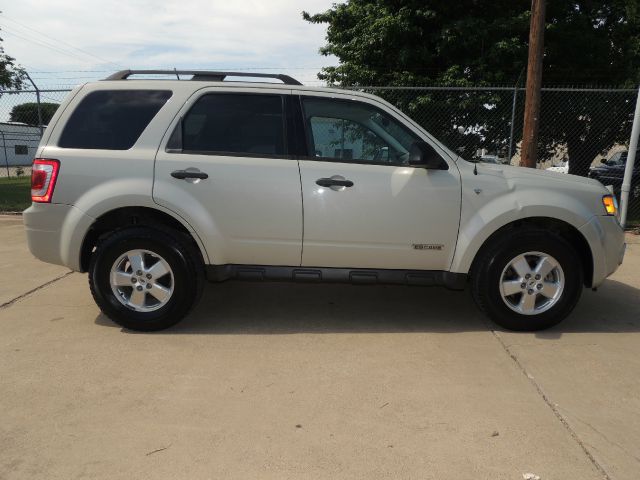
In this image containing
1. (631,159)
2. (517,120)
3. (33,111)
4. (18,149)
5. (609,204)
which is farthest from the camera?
(18,149)

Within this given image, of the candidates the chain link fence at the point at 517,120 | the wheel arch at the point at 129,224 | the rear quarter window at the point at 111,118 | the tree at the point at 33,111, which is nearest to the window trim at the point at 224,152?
the rear quarter window at the point at 111,118

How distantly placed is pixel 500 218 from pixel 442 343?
110 cm

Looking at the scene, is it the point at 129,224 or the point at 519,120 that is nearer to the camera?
the point at 129,224

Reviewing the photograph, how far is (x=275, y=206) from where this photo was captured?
13.3ft

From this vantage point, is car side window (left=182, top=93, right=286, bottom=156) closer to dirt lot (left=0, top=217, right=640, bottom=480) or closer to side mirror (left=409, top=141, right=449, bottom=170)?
side mirror (left=409, top=141, right=449, bottom=170)

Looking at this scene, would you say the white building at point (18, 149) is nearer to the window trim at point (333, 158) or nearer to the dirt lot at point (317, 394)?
the dirt lot at point (317, 394)

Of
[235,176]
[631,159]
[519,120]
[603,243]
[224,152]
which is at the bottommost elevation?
[603,243]

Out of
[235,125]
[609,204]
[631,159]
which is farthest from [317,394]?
[631,159]

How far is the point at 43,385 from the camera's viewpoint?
3229 mm

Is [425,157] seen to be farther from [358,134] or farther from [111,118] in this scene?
[111,118]

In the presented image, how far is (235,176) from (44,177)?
1493 mm

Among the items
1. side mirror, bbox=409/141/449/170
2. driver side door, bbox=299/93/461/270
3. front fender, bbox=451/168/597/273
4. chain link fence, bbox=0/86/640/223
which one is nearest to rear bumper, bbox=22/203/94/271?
driver side door, bbox=299/93/461/270

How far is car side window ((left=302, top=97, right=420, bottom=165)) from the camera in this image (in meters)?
A: 4.16

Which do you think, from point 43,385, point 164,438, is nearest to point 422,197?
point 164,438
